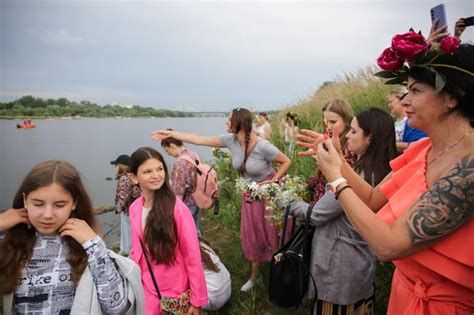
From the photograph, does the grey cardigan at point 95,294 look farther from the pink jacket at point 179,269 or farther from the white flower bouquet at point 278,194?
the white flower bouquet at point 278,194

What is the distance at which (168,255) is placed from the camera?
2.35 metres

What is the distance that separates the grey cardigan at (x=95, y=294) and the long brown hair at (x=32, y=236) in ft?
0.19

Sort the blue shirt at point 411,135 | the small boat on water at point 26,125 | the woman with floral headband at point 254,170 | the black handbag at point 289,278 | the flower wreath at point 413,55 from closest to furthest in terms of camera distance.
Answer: the flower wreath at point 413,55 < the black handbag at point 289,278 < the blue shirt at point 411,135 < the woman with floral headband at point 254,170 < the small boat on water at point 26,125

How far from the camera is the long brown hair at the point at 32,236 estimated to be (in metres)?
1.52

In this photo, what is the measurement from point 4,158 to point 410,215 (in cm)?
378

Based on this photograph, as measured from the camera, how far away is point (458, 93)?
1.23m

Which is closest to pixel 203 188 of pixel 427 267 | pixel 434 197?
pixel 427 267

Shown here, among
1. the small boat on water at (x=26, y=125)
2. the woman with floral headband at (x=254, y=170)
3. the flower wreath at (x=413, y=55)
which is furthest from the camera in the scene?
the small boat on water at (x=26, y=125)

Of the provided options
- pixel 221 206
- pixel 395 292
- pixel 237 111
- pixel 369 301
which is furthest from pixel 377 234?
pixel 221 206

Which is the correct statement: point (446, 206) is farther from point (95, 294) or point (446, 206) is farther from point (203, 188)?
point (203, 188)

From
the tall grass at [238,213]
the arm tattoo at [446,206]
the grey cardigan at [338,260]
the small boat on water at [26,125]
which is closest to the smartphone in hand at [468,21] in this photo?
the arm tattoo at [446,206]

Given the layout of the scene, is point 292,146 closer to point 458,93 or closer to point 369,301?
point 369,301

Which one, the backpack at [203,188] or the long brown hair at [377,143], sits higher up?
the long brown hair at [377,143]

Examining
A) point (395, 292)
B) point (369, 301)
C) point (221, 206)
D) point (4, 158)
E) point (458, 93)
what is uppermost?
point (458, 93)
